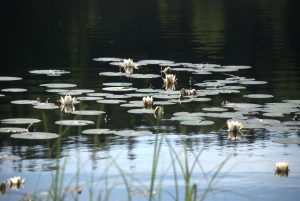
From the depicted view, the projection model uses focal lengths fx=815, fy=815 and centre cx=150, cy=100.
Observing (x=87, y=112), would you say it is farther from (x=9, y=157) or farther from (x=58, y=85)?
(x=58, y=85)

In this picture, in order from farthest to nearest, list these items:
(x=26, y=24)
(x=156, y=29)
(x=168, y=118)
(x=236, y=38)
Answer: (x=26, y=24) < (x=156, y=29) < (x=236, y=38) < (x=168, y=118)

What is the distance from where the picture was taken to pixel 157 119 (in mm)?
9625

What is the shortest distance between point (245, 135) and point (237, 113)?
3.31 ft

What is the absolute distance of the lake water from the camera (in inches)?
263

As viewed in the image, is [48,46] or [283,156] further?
[48,46]


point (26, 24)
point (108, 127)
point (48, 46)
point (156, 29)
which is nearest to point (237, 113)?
point (108, 127)

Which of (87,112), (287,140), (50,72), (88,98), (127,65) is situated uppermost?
(127,65)

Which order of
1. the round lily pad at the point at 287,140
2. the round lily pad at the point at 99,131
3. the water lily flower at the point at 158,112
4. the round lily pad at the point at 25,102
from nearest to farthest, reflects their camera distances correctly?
the round lily pad at the point at 287,140
the round lily pad at the point at 99,131
the water lily flower at the point at 158,112
the round lily pad at the point at 25,102

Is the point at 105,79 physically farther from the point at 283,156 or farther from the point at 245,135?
the point at 283,156

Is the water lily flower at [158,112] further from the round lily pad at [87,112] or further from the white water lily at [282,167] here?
the white water lily at [282,167]

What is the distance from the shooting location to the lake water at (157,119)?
263 inches

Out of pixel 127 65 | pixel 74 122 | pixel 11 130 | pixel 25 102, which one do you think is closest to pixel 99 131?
pixel 74 122

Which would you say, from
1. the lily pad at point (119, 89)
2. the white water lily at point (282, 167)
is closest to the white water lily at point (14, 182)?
the white water lily at point (282, 167)

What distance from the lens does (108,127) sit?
9.24 metres
